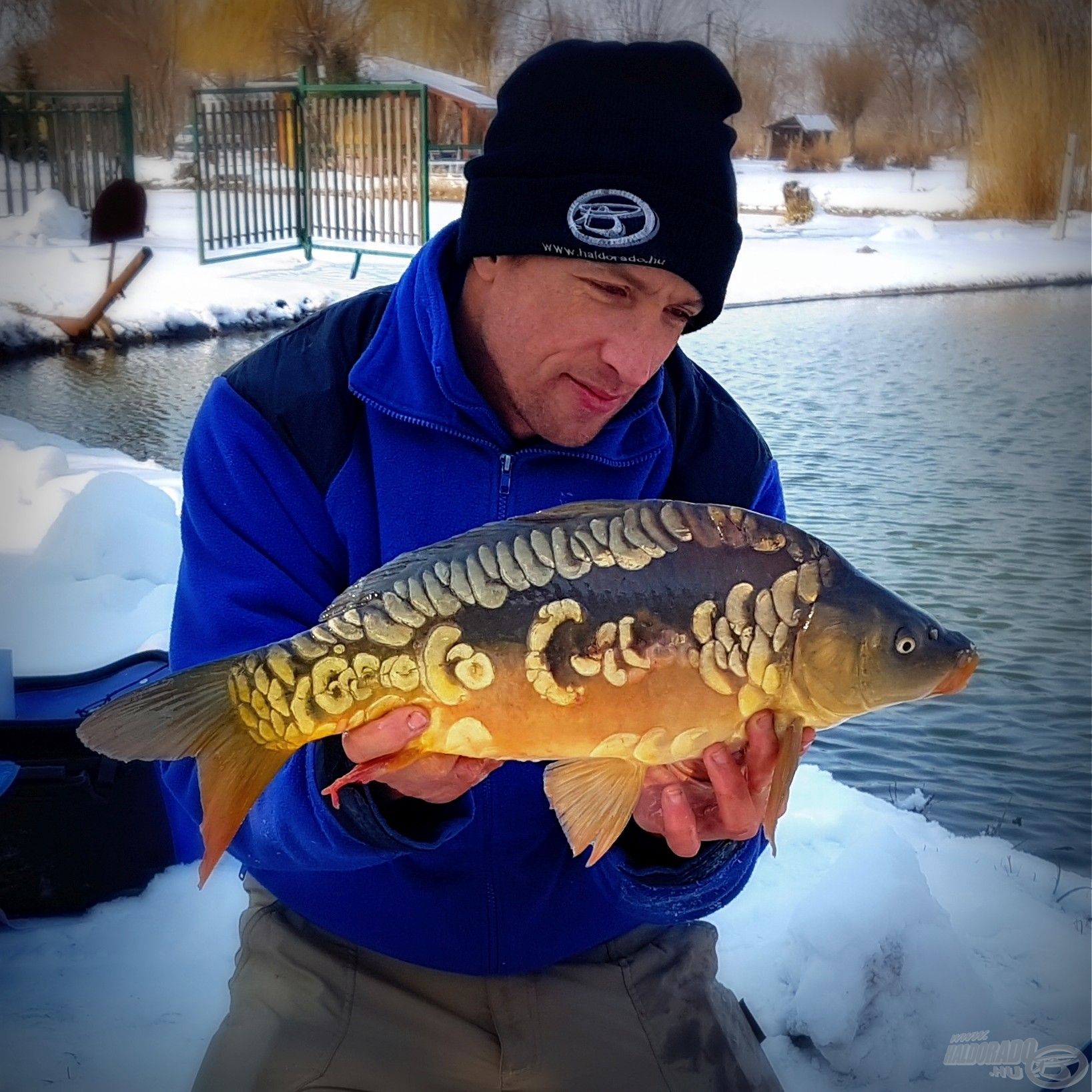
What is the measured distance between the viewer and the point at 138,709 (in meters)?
0.85

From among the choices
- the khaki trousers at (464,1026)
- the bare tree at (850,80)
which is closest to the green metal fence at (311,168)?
the bare tree at (850,80)

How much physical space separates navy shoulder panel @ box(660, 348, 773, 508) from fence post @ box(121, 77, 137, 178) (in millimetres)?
1758

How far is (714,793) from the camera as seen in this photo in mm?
1046

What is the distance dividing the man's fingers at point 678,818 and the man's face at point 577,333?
15.8 inches

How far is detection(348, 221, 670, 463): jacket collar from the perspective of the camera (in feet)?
3.98

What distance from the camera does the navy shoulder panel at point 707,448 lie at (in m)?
1.36

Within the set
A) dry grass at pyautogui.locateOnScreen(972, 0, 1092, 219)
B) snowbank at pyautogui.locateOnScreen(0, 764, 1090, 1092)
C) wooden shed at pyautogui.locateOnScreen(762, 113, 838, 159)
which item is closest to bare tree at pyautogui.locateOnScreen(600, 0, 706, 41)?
wooden shed at pyautogui.locateOnScreen(762, 113, 838, 159)

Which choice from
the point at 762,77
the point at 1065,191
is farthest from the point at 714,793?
the point at 1065,191

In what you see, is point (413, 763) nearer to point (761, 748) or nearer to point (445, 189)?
point (761, 748)

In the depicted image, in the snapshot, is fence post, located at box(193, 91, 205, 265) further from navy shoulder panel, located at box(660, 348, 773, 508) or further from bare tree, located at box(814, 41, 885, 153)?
navy shoulder panel, located at box(660, 348, 773, 508)

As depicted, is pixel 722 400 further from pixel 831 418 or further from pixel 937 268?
pixel 937 268

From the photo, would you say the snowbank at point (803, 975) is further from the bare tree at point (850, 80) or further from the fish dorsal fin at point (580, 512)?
the bare tree at point (850, 80)

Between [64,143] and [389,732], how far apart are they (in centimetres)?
237

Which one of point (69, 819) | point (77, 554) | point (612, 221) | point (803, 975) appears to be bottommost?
point (803, 975)
